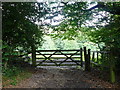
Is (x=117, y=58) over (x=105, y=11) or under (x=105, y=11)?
under

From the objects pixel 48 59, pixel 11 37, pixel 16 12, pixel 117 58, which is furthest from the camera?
pixel 48 59

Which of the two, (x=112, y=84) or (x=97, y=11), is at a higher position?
(x=97, y=11)

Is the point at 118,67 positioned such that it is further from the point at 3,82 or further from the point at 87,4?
the point at 3,82

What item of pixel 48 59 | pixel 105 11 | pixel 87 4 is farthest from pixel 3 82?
pixel 105 11

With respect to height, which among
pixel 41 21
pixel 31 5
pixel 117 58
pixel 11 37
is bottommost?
A: pixel 117 58

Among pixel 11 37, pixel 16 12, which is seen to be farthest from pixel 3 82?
pixel 16 12

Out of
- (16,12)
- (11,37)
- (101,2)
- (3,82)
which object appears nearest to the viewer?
(3,82)

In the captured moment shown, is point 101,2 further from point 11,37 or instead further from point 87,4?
point 11,37

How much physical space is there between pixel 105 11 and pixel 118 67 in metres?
2.87

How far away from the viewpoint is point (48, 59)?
852cm

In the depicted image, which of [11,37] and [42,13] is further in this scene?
[42,13]

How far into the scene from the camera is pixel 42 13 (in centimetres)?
680

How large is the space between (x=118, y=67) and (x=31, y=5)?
4.73 meters

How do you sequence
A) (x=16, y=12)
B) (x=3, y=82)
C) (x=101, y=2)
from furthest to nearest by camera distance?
(x=101, y=2) → (x=16, y=12) → (x=3, y=82)
